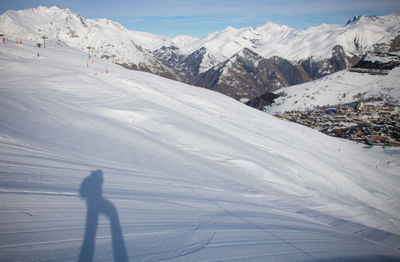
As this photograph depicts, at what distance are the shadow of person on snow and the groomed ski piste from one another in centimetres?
2

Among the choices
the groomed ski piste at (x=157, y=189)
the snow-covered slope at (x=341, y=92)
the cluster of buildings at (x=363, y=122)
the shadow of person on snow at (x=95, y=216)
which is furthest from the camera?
the snow-covered slope at (x=341, y=92)

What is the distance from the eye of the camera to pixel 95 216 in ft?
10.4

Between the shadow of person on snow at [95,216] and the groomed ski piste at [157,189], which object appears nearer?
the shadow of person on snow at [95,216]

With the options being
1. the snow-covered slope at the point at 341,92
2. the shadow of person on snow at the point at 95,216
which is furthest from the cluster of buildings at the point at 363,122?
the shadow of person on snow at the point at 95,216

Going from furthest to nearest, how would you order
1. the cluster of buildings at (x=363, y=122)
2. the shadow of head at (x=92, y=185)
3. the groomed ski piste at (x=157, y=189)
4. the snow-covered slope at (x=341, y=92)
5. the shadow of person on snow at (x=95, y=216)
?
the snow-covered slope at (x=341, y=92)
the cluster of buildings at (x=363, y=122)
the shadow of head at (x=92, y=185)
the groomed ski piste at (x=157, y=189)
the shadow of person on snow at (x=95, y=216)

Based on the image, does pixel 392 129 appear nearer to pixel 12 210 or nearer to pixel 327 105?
pixel 327 105

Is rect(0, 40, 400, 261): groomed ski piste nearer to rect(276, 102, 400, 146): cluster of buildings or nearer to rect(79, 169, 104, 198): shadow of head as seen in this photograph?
rect(79, 169, 104, 198): shadow of head

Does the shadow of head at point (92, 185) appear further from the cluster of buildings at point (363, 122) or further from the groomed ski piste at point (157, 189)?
the cluster of buildings at point (363, 122)

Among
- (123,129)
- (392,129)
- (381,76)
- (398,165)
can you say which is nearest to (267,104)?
(392,129)

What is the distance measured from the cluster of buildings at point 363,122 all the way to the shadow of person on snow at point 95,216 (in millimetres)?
57196

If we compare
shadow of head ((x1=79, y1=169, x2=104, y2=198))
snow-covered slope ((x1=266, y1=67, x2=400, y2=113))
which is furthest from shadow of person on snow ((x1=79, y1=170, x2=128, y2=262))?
snow-covered slope ((x1=266, y1=67, x2=400, y2=113))

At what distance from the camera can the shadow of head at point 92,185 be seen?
3620mm

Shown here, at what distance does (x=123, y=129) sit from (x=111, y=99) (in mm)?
2816

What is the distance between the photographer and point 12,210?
2893 millimetres
